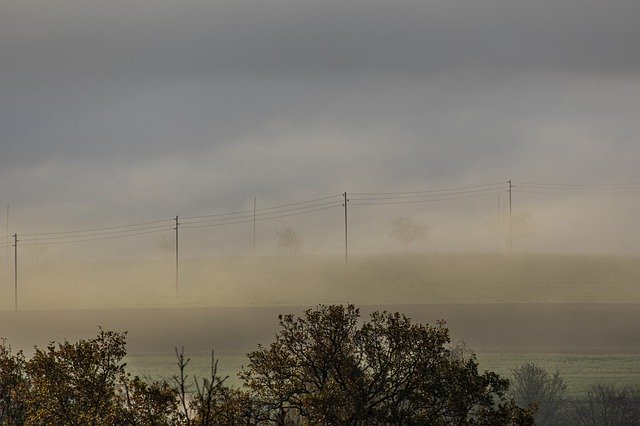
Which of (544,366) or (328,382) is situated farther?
(544,366)

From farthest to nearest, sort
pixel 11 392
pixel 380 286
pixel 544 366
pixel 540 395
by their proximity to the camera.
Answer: pixel 380 286 < pixel 544 366 < pixel 540 395 < pixel 11 392

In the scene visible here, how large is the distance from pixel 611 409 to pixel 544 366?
1196 inches

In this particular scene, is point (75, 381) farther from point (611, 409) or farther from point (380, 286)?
point (380, 286)

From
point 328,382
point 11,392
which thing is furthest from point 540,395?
point 11,392

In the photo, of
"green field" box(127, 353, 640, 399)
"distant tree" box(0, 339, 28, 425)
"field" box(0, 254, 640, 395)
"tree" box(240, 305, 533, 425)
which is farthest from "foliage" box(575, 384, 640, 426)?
"distant tree" box(0, 339, 28, 425)

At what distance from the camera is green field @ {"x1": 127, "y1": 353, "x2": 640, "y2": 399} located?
320 feet

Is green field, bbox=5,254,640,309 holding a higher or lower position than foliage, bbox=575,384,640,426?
higher

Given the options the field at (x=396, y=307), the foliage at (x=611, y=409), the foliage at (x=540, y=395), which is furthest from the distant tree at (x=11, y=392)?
the field at (x=396, y=307)

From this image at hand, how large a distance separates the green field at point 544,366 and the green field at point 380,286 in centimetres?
4133

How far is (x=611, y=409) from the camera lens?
7456cm

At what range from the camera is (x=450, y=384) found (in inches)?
1337

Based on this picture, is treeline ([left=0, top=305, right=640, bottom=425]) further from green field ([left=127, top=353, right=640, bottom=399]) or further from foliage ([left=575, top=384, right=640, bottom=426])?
green field ([left=127, top=353, right=640, bottom=399])

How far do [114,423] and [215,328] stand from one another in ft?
353

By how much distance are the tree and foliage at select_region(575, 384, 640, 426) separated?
35.4 metres
